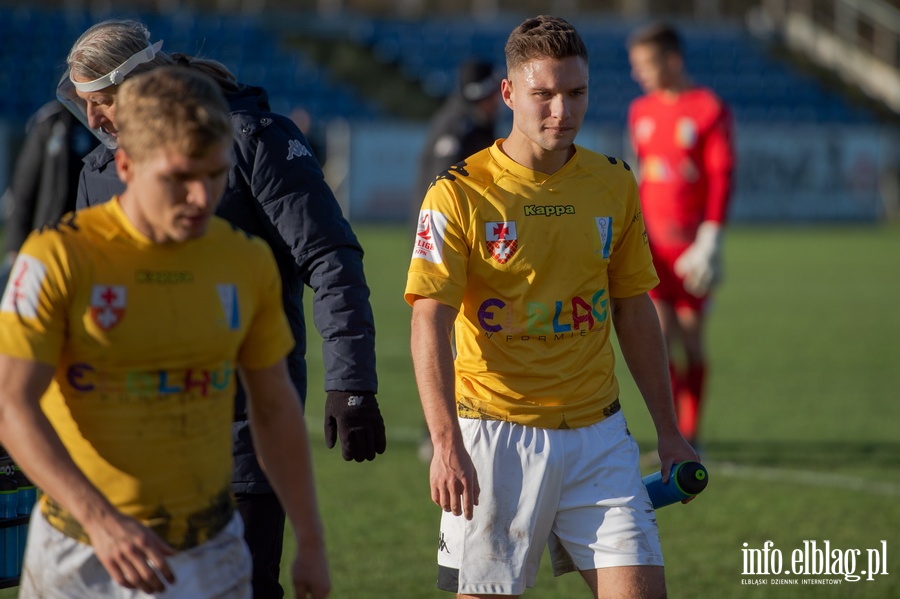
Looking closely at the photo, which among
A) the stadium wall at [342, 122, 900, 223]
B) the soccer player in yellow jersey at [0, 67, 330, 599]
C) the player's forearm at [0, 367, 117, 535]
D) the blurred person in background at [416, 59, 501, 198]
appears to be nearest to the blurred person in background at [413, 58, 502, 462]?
the blurred person in background at [416, 59, 501, 198]

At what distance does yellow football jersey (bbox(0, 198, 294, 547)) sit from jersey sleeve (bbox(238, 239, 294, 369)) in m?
0.04

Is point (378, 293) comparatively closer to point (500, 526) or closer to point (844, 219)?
point (500, 526)

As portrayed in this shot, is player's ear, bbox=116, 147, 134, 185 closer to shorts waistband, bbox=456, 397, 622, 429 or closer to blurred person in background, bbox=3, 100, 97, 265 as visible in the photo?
shorts waistband, bbox=456, 397, 622, 429

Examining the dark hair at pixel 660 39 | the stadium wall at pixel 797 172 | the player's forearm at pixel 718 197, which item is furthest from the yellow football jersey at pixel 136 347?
the stadium wall at pixel 797 172

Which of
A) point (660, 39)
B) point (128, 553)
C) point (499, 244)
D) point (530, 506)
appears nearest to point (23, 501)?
point (128, 553)

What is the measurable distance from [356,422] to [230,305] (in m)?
0.81

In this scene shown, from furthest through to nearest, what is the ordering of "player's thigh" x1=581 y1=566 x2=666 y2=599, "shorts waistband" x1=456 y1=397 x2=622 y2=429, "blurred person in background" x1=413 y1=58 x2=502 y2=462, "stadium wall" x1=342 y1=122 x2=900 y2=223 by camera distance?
"stadium wall" x1=342 y1=122 x2=900 y2=223 → "blurred person in background" x1=413 y1=58 x2=502 y2=462 → "shorts waistband" x1=456 y1=397 x2=622 y2=429 → "player's thigh" x1=581 y1=566 x2=666 y2=599

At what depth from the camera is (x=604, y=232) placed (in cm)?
398

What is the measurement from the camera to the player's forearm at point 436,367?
3641mm

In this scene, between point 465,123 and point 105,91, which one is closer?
point 105,91

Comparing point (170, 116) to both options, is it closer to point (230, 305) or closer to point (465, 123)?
point (230, 305)

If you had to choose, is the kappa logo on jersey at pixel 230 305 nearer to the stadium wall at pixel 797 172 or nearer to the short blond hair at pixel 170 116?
the short blond hair at pixel 170 116

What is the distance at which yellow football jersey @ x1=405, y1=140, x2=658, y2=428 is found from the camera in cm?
387

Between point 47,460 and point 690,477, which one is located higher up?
point 47,460
